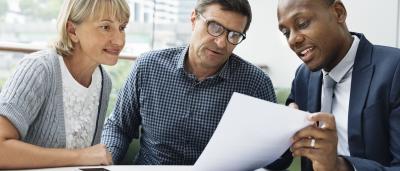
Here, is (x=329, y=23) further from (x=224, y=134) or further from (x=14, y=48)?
(x=14, y=48)

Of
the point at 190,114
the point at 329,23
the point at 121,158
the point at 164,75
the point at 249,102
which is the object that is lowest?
the point at 121,158

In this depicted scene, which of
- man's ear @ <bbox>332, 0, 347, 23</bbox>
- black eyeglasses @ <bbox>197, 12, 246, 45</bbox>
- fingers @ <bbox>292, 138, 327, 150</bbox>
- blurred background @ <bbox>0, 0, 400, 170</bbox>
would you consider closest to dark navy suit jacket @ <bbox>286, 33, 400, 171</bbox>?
man's ear @ <bbox>332, 0, 347, 23</bbox>

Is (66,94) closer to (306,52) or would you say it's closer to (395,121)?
(306,52)

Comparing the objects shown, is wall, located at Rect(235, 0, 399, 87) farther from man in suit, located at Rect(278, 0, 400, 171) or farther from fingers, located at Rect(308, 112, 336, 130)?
fingers, located at Rect(308, 112, 336, 130)

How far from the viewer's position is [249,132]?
1120 millimetres

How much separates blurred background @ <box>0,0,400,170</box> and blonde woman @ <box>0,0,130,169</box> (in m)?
1.15

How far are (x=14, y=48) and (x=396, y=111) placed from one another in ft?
6.16

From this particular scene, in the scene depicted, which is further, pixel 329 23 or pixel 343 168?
pixel 329 23

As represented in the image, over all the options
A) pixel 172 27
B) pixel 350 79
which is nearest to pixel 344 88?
pixel 350 79

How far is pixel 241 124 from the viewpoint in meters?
1.10

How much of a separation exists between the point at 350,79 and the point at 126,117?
90 cm

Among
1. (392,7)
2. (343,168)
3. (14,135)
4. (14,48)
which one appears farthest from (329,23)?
(392,7)

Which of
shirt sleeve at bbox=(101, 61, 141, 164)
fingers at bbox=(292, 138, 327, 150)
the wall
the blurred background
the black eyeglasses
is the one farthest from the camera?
the wall

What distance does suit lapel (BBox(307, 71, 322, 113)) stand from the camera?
1651 mm
